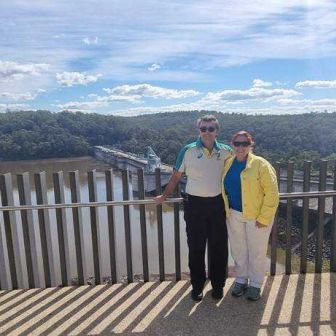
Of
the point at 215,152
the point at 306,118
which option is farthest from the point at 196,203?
the point at 306,118

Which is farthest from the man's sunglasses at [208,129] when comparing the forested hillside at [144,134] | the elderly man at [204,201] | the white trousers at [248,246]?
the forested hillside at [144,134]

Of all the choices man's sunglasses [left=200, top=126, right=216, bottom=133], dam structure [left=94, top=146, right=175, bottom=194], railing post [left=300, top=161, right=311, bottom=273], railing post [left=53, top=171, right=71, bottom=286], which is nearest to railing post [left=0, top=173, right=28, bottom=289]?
railing post [left=53, top=171, right=71, bottom=286]

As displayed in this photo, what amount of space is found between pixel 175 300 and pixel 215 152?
1.29 meters

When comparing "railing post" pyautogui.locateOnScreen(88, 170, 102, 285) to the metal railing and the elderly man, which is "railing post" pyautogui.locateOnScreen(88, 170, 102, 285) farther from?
the elderly man

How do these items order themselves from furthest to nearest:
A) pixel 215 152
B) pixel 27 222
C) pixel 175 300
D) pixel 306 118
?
pixel 306 118 → pixel 27 222 → pixel 175 300 → pixel 215 152

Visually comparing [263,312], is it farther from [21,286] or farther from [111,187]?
[21,286]

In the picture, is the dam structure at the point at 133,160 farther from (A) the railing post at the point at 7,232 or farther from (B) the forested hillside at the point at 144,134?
(A) the railing post at the point at 7,232

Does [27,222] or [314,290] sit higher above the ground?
[27,222]

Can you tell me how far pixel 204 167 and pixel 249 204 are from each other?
433mm

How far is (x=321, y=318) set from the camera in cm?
286

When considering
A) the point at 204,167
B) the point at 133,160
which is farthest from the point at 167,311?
the point at 133,160

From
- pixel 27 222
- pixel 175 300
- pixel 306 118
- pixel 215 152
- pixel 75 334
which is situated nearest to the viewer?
pixel 75 334

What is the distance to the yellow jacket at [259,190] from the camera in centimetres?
281

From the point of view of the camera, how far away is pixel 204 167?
2.92m
